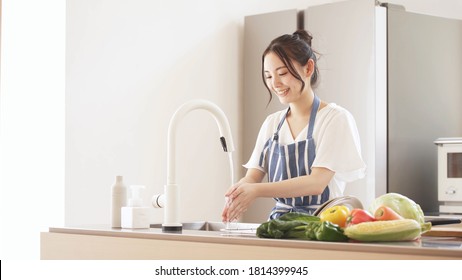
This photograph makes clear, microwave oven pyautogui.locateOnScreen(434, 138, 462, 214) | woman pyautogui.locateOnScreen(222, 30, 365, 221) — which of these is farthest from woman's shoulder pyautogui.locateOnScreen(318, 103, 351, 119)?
microwave oven pyautogui.locateOnScreen(434, 138, 462, 214)

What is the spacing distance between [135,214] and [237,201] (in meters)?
0.27

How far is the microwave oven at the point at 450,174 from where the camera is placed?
12.7 feet

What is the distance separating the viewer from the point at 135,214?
81.5 inches

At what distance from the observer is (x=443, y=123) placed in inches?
167

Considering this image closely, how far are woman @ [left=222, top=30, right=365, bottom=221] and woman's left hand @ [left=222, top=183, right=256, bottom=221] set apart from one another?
0.28ft

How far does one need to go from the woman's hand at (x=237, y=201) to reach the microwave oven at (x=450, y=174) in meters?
2.06

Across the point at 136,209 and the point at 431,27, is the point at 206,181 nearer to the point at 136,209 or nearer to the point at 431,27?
the point at 431,27

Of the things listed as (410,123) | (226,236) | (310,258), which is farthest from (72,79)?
(310,258)

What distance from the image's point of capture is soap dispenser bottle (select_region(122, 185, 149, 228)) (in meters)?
2.07

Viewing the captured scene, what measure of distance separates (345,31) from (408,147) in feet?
2.21

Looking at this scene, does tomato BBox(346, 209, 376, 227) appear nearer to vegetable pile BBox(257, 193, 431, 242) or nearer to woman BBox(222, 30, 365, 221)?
vegetable pile BBox(257, 193, 431, 242)

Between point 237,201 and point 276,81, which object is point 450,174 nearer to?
point 276,81

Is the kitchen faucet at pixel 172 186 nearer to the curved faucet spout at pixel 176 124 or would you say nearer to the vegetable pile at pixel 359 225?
the curved faucet spout at pixel 176 124

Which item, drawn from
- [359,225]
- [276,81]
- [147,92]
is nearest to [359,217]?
[359,225]
